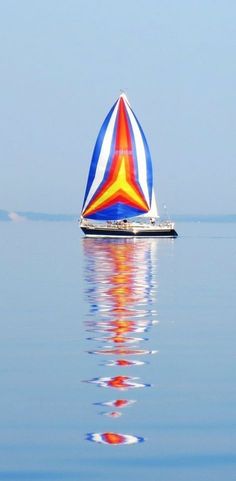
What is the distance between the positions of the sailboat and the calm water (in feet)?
179

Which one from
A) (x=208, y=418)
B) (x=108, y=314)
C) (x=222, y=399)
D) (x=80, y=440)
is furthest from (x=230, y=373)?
(x=108, y=314)

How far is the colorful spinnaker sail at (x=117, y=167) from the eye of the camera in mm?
86438

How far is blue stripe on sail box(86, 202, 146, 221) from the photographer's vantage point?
8700 centimetres

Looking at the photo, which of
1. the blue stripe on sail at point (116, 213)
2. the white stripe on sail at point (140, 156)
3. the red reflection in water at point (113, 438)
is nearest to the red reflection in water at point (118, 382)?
the red reflection in water at point (113, 438)

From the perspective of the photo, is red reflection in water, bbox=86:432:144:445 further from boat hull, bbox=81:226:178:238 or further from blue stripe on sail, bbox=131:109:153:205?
blue stripe on sail, bbox=131:109:153:205

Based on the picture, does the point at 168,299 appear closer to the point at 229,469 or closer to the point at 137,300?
the point at 137,300

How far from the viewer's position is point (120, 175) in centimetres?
8669

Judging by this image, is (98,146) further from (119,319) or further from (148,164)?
(119,319)

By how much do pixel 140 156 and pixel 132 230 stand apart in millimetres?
5786

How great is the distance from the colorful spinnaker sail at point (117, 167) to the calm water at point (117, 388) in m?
54.5

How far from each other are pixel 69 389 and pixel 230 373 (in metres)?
2.76

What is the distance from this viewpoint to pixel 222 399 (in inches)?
555

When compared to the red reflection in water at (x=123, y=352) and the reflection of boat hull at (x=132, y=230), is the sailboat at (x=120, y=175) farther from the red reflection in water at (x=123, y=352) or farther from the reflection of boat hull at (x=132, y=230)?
the red reflection in water at (x=123, y=352)

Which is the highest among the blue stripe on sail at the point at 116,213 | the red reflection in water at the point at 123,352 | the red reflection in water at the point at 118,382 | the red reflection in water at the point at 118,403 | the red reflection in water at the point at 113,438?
the blue stripe on sail at the point at 116,213
